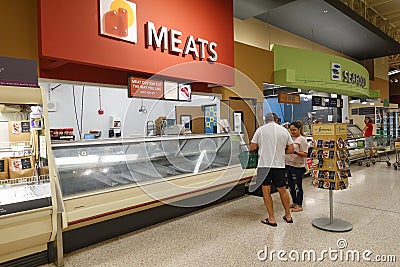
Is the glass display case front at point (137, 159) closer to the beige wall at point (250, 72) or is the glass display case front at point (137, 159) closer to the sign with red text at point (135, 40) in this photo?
the sign with red text at point (135, 40)

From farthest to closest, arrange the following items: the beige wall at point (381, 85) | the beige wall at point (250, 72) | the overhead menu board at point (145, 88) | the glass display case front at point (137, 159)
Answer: the beige wall at point (381, 85) < the beige wall at point (250, 72) < the overhead menu board at point (145, 88) < the glass display case front at point (137, 159)

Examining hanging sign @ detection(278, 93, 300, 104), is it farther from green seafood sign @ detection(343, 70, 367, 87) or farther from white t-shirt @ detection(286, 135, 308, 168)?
white t-shirt @ detection(286, 135, 308, 168)

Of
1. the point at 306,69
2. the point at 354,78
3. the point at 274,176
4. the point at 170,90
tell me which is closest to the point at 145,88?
the point at 170,90

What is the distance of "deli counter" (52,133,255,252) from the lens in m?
3.21

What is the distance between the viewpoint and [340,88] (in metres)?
8.89

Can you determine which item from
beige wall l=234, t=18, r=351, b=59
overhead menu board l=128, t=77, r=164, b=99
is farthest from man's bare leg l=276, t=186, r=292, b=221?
beige wall l=234, t=18, r=351, b=59

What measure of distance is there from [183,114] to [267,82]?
87.2 inches

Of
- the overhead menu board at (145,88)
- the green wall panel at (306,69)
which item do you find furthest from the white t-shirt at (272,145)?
the green wall panel at (306,69)

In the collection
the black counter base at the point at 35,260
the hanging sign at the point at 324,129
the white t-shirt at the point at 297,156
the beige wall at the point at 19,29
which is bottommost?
the black counter base at the point at 35,260

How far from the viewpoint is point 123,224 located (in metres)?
3.63

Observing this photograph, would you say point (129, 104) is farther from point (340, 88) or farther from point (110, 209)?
point (340, 88)

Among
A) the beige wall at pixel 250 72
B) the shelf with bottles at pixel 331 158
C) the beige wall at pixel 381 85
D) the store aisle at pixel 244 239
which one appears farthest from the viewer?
the beige wall at pixel 381 85

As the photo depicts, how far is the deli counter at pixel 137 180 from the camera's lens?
10.5 feet

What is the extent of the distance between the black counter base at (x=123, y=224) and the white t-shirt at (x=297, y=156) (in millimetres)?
1351
